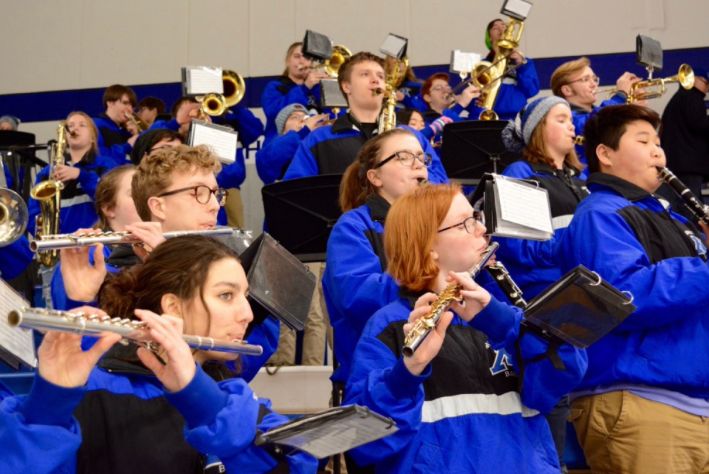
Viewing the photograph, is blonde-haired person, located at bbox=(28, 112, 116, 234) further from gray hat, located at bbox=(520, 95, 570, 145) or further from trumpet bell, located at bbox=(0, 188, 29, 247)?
trumpet bell, located at bbox=(0, 188, 29, 247)

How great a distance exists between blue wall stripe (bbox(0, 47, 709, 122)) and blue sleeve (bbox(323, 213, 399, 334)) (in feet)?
20.2

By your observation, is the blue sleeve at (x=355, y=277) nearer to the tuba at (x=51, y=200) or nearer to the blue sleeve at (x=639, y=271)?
the blue sleeve at (x=639, y=271)

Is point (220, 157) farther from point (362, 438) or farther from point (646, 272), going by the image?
point (362, 438)

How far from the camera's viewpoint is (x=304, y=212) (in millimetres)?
4793

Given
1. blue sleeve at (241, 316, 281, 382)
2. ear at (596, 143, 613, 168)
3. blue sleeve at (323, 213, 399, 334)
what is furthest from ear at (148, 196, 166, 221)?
ear at (596, 143, 613, 168)

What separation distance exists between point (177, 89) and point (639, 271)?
316 inches

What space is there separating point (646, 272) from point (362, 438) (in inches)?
64.1

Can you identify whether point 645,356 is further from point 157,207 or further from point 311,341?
point 311,341

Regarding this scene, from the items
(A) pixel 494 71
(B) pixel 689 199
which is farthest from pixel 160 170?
(A) pixel 494 71

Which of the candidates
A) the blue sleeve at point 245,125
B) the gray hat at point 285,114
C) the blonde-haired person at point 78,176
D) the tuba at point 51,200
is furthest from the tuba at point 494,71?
the tuba at point 51,200

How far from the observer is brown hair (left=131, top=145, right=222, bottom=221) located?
140 inches

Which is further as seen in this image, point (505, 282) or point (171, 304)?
point (505, 282)

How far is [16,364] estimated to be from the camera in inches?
80.8

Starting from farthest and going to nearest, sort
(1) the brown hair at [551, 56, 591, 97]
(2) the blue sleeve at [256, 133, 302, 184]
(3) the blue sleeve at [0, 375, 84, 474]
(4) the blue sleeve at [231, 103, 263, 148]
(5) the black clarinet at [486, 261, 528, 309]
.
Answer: (4) the blue sleeve at [231, 103, 263, 148], (1) the brown hair at [551, 56, 591, 97], (2) the blue sleeve at [256, 133, 302, 184], (5) the black clarinet at [486, 261, 528, 309], (3) the blue sleeve at [0, 375, 84, 474]
